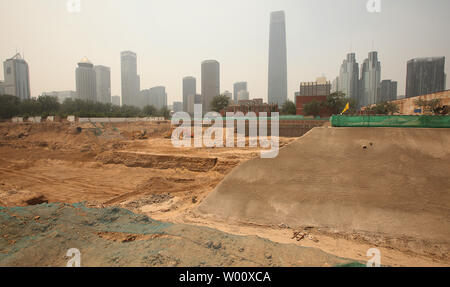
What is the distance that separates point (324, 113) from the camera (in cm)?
4381

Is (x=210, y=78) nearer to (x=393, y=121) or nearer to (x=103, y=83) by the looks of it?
(x=103, y=83)

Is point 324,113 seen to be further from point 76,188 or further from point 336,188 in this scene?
point 76,188

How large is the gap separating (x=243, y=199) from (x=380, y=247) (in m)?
4.91

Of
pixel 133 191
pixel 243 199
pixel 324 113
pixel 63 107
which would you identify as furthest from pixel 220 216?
pixel 63 107

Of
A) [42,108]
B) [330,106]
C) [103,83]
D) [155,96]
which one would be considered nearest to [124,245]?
[330,106]

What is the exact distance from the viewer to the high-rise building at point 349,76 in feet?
173

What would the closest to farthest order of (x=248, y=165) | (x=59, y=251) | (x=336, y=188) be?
(x=59, y=251), (x=336, y=188), (x=248, y=165)

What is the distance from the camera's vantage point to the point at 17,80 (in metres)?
48.6

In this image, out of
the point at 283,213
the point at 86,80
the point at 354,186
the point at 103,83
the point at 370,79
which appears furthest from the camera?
the point at 103,83

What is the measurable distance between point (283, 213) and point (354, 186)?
9.45 ft

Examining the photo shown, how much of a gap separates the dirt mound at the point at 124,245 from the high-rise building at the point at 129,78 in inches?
5092

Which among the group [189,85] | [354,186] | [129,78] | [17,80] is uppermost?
[189,85]

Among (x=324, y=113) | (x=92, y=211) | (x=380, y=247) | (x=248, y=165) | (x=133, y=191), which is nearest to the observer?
(x=380, y=247)

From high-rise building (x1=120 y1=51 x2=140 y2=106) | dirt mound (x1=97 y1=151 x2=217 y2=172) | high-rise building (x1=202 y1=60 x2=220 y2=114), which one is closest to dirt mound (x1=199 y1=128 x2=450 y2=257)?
dirt mound (x1=97 y1=151 x2=217 y2=172)
